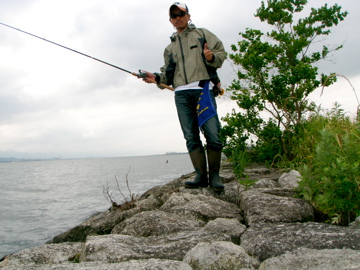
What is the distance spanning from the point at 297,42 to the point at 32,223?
27.8 feet

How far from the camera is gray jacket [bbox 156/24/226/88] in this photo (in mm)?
4734

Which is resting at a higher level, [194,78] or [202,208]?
[194,78]

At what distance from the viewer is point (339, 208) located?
3.15 metres

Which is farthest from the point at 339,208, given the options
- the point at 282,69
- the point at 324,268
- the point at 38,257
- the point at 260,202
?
the point at 282,69

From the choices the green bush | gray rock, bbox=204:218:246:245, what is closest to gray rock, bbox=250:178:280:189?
the green bush

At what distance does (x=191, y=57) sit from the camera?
189 inches

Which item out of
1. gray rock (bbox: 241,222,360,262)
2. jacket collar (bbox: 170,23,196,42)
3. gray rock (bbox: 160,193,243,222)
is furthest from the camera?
jacket collar (bbox: 170,23,196,42)

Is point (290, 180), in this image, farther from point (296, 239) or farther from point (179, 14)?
point (179, 14)

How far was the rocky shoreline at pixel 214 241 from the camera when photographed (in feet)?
7.43

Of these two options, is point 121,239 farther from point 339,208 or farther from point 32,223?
point 32,223

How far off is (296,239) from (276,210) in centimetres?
86

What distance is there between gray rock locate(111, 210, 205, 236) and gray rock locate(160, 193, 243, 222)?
0.54 feet

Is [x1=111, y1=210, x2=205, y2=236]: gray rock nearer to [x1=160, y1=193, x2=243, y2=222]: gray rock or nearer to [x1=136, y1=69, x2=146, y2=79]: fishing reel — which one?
[x1=160, y1=193, x2=243, y2=222]: gray rock

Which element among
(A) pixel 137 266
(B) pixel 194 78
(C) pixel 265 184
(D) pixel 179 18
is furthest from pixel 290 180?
(A) pixel 137 266
